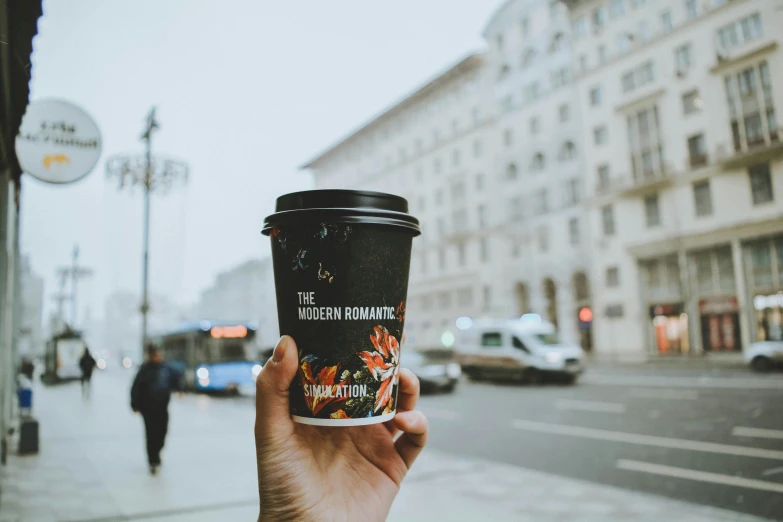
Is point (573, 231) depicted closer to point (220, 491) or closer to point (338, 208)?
point (220, 491)

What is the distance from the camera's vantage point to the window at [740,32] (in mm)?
24797

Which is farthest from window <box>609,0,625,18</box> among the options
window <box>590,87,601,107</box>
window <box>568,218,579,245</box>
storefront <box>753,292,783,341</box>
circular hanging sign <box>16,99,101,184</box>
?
circular hanging sign <box>16,99,101,184</box>

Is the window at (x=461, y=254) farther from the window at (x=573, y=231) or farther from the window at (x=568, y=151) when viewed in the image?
the window at (x=568, y=151)

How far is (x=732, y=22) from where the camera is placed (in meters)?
25.9

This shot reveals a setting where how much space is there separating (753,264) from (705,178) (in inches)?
189

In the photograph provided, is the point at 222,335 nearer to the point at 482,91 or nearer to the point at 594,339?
the point at 594,339

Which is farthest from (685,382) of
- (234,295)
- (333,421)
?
(234,295)

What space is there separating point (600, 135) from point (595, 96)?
241 cm

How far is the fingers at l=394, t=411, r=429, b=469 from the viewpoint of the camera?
173 cm

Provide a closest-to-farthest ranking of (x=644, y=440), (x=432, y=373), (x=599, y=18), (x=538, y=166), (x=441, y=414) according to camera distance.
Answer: (x=644, y=440) → (x=441, y=414) → (x=432, y=373) → (x=599, y=18) → (x=538, y=166)

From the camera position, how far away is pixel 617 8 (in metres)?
32.4

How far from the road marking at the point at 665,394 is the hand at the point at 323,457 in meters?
12.9

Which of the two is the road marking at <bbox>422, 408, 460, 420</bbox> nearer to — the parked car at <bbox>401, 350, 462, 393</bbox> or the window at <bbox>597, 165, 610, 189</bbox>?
the parked car at <bbox>401, 350, 462, 393</bbox>

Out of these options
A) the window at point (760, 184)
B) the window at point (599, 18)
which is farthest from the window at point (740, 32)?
the window at point (599, 18)
